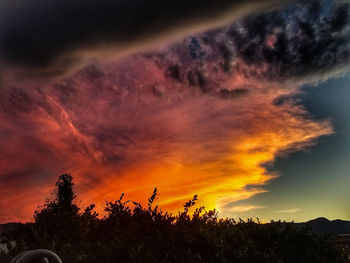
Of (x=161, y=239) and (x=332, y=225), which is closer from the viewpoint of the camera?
Answer: (x=161, y=239)

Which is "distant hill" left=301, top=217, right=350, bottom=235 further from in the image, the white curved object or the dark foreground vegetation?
the white curved object

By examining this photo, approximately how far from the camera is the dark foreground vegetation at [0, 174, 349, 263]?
9625 mm

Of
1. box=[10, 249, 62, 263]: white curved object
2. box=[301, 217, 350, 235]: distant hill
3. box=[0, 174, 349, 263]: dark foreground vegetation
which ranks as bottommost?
box=[10, 249, 62, 263]: white curved object

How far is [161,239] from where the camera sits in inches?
411

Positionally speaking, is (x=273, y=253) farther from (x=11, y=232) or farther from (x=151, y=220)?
(x=11, y=232)

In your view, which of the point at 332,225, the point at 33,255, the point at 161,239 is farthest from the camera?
the point at 332,225

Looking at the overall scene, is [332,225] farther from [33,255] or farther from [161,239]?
[33,255]

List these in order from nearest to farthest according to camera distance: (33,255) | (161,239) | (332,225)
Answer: (33,255)
(161,239)
(332,225)

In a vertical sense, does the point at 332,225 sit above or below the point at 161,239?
above

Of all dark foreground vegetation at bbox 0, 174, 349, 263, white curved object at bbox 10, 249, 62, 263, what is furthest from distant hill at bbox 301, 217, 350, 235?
white curved object at bbox 10, 249, 62, 263

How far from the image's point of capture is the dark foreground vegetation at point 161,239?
9.62 metres

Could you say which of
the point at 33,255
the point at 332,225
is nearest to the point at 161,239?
the point at 33,255

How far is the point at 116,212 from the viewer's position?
12.2 metres

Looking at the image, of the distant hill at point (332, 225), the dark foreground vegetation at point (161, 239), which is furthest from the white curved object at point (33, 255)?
the distant hill at point (332, 225)
